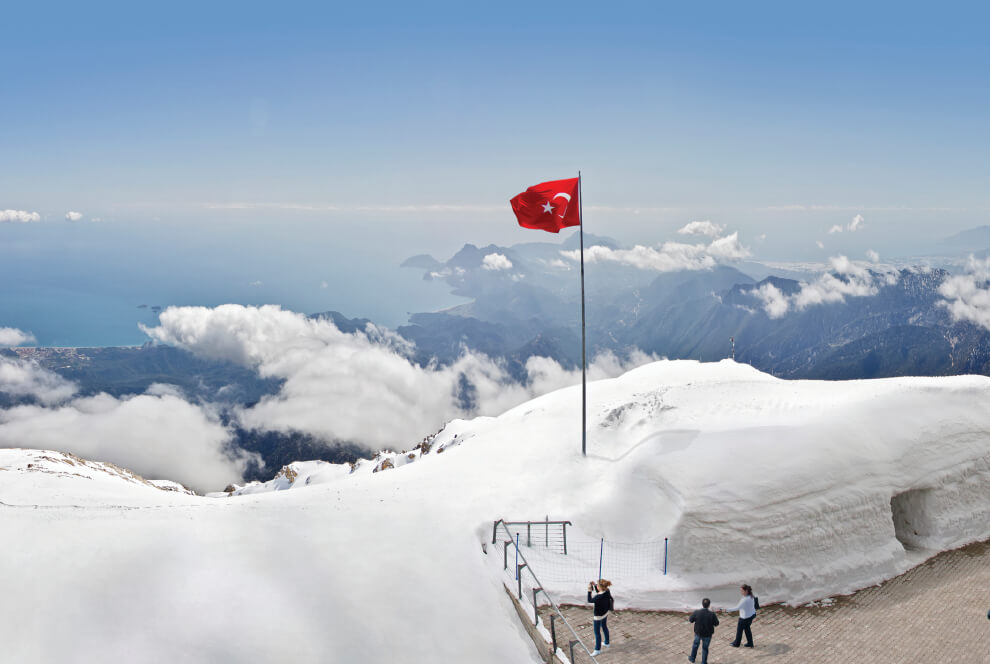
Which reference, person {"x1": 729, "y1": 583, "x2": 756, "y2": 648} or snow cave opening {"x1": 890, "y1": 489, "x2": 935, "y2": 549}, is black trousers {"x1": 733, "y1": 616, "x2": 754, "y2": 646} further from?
snow cave opening {"x1": 890, "y1": 489, "x2": 935, "y2": 549}

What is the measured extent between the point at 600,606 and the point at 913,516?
1724 cm

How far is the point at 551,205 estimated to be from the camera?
23469 millimetres

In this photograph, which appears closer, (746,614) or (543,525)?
(746,614)

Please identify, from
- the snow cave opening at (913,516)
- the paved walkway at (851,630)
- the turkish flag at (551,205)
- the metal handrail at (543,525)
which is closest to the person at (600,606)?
the paved walkway at (851,630)

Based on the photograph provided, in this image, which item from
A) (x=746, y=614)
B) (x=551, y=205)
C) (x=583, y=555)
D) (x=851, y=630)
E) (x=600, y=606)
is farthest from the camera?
(x=551, y=205)

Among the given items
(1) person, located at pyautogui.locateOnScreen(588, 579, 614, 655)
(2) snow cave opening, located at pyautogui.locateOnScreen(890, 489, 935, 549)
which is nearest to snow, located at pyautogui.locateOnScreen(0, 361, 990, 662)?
(2) snow cave opening, located at pyautogui.locateOnScreen(890, 489, 935, 549)

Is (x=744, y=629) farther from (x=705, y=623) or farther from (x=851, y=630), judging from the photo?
(x=851, y=630)

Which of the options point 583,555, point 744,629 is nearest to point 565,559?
point 583,555

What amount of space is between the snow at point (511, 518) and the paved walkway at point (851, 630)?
0.84 m

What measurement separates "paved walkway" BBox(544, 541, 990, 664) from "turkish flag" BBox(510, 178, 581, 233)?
14.2 meters

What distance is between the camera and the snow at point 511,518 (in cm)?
1383

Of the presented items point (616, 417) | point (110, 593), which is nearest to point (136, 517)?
point (110, 593)

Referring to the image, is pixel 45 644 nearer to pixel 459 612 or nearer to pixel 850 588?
pixel 459 612

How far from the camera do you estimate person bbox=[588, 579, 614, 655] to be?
47.0ft
